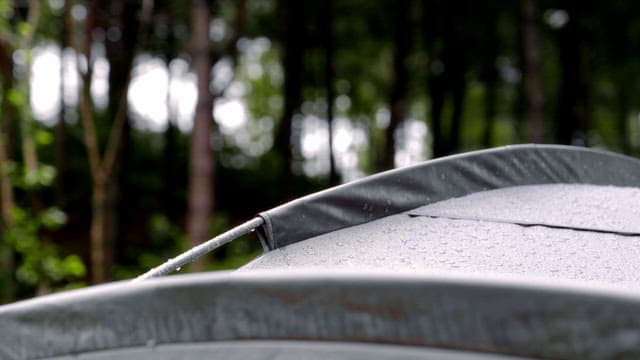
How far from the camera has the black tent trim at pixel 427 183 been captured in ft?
8.89

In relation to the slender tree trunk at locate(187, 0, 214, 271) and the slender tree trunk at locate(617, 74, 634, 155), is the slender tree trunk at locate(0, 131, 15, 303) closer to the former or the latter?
the slender tree trunk at locate(187, 0, 214, 271)

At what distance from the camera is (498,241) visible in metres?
2.55

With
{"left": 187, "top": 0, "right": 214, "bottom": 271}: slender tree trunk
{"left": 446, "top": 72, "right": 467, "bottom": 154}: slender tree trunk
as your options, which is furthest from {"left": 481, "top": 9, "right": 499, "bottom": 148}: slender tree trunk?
{"left": 187, "top": 0, "right": 214, "bottom": 271}: slender tree trunk

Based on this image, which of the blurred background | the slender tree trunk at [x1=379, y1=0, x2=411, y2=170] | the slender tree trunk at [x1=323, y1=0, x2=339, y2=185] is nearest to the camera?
the blurred background

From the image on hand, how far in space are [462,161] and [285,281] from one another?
6.08 ft

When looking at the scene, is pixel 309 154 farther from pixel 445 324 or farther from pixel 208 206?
pixel 445 324

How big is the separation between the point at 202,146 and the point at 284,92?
853cm

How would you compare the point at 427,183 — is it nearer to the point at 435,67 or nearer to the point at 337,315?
the point at 337,315

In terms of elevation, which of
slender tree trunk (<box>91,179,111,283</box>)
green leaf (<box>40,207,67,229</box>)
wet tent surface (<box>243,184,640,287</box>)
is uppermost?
wet tent surface (<box>243,184,640,287</box>)

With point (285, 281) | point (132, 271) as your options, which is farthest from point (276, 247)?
point (132, 271)

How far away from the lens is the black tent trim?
2.71 m

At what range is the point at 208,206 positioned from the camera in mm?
9141

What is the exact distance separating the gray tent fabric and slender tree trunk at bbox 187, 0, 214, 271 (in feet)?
24.6

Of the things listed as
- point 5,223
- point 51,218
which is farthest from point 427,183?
point 5,223
